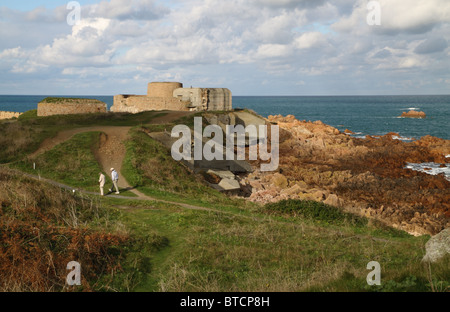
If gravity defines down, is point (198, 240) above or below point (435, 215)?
above

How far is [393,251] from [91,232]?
364 inches

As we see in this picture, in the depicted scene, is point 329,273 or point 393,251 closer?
point 329,273

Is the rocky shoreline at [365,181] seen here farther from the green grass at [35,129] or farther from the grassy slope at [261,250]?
the green grass at [35,129]

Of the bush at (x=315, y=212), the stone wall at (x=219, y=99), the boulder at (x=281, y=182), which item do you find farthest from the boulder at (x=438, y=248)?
the stone wall at (x=219, y=99)

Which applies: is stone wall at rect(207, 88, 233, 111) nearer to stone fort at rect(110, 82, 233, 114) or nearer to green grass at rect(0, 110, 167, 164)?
stone fort at rect(110, 82, 233, 114)

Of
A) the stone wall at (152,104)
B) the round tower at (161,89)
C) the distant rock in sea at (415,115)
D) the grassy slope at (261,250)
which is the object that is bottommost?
the grassy slope at (261,250)

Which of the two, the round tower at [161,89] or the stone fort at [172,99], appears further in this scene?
the round tower at [161,89]

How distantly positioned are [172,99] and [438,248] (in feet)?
138

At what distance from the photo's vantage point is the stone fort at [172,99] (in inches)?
1950

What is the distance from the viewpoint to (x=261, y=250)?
12.2 metres

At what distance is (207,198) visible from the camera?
21.8m

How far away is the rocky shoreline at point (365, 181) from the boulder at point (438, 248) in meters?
9.48
